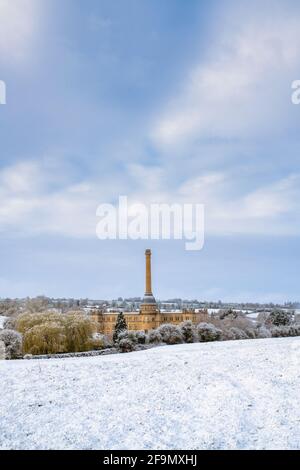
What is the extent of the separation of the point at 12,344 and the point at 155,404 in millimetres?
23481

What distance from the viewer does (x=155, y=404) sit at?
12258mm

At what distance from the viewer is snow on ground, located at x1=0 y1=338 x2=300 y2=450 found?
403 inches

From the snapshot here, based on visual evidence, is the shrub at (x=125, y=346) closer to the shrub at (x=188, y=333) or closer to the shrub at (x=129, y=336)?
the shrub at (x=129, y=336)

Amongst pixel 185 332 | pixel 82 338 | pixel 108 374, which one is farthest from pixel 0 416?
pixel 185 332

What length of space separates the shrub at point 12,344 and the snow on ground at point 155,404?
16585 millimetres

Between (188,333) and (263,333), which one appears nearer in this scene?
(188,333)

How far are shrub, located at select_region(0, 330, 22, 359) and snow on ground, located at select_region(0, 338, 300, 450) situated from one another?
1659 cm

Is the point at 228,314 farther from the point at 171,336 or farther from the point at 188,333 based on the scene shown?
the point at 171,336

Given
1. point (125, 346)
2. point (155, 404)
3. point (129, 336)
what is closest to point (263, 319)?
point (129, 336)

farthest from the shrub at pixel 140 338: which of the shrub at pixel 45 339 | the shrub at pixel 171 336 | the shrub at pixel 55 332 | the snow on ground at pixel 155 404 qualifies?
the snow on ground at pixel 155 404

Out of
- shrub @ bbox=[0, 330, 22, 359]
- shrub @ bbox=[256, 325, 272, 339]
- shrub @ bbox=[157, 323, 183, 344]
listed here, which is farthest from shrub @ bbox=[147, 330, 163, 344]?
shrub @ bbox=[0, 330, 22, 359]

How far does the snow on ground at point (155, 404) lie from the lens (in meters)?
10.2

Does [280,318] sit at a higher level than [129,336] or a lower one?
higher
